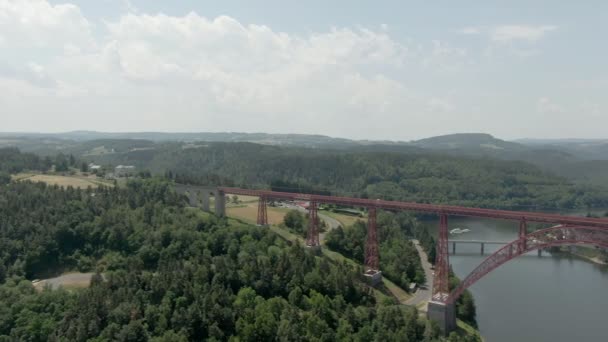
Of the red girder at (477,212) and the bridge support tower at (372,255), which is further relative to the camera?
the bridge support tower at (372,255)

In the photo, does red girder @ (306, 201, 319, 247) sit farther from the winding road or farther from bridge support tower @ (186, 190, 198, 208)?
bridge support tower @ (186, 190, 198, 208)

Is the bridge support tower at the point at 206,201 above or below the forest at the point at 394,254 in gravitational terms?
above

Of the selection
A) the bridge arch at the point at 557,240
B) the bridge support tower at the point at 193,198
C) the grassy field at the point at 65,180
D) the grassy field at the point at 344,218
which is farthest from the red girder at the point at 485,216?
the grassy field at the point at 65,180

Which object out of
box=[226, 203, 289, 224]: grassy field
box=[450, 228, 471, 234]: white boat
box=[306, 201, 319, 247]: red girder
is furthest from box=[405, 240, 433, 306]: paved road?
box=[450, 228, 471, 234]: white boat

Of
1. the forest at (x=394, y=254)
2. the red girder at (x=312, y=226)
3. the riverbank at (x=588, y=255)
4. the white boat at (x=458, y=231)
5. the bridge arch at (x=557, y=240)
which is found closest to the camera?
the bridge arch at (x=557, y=240)

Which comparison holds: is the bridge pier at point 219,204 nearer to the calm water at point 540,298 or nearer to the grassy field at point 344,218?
the grassy field at point 344,218

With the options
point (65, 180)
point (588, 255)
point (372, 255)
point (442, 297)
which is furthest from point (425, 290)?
point (65, 180)

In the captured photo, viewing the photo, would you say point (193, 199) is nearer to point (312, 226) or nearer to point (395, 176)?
point (312, 226)
